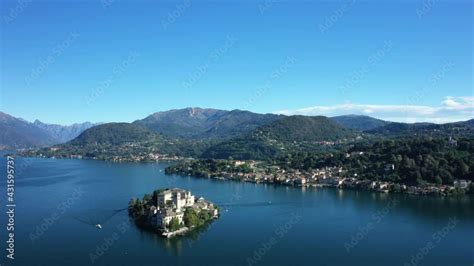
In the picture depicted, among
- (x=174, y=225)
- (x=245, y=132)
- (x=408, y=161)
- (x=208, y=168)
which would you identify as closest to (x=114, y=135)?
(x=245, y=132)

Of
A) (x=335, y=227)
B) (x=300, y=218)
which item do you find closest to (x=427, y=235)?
(x=335, y=227)

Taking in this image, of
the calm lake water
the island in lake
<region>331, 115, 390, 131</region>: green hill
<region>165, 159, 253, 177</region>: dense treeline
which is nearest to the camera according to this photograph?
the calm lake water

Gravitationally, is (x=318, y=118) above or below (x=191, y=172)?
above

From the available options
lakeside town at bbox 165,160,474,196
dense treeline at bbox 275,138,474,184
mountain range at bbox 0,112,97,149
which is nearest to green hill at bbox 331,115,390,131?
mountain range at bbox 0,112,97,149

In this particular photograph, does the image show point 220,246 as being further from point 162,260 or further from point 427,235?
point 427,235

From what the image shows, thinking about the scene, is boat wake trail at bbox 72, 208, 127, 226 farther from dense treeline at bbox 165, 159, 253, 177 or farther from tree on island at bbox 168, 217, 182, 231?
dense treeline at bbox 165, 159, 253, 177

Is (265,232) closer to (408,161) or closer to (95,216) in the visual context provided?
(95,216)

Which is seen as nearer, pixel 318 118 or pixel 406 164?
pixel 406 164
